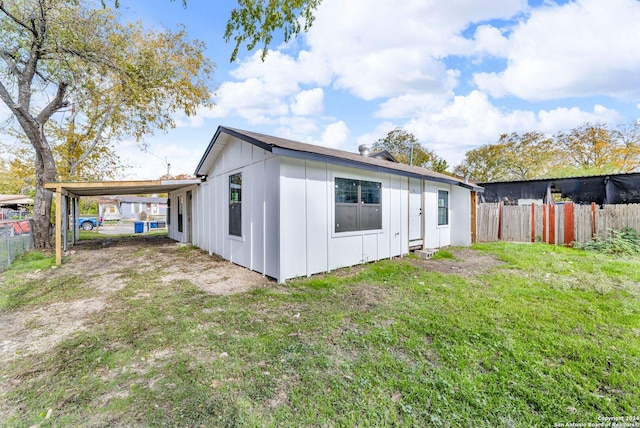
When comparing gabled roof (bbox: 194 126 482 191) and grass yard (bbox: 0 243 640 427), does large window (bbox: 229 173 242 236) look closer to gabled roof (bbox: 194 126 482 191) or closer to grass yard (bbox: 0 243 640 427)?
gabled roof (bbox: 194 126 482 191)

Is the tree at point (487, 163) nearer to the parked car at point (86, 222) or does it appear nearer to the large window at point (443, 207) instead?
the large window at point (443, 207)

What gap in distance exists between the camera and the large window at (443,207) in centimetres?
962

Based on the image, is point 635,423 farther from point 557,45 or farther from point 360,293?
point 557,45

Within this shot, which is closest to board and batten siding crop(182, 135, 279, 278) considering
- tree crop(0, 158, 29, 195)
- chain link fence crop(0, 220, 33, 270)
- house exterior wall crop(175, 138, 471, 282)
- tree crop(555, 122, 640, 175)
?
house exterior wall crop(175, 138, 471, 282)

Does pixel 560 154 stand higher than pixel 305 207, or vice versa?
pixel 560 154

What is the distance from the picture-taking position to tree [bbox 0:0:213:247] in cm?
769

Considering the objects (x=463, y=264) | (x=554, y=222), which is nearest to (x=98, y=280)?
(x=463, y=264)

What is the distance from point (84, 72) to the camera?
9.55m

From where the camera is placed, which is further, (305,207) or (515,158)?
(515,158)

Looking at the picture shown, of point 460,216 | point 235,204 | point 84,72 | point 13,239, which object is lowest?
point 13,239

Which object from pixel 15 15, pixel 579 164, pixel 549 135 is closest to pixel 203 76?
pixel 15 15

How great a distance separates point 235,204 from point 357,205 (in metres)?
3.17

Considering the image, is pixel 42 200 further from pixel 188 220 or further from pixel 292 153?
pixel 292 153

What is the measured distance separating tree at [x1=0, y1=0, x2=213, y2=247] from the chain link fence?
0.32 m
